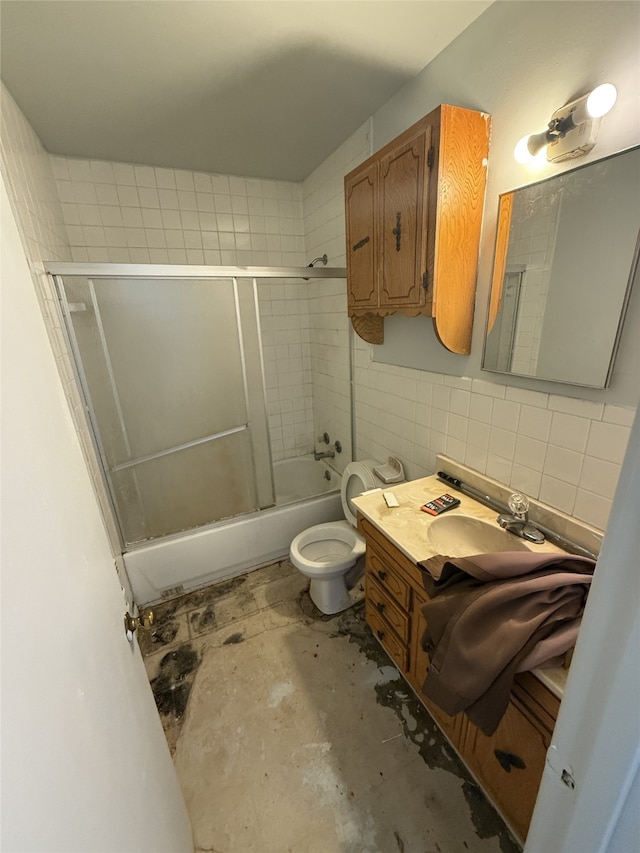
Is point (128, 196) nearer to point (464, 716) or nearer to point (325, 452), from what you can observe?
point (325, 452)

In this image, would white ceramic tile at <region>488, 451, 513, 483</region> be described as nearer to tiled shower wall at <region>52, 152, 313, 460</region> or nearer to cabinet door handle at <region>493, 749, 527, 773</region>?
cabinet door handle at <region>493, 749, 527, 773</region>

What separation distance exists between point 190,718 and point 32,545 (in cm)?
151

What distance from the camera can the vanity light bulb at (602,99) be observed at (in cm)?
89

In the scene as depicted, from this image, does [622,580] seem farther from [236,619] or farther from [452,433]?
[236,619]

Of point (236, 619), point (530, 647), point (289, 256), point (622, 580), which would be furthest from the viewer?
point (289, 256)

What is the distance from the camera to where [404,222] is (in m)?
1.36

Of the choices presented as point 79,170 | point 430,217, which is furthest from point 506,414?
point 79,170

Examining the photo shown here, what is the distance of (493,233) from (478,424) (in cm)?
72

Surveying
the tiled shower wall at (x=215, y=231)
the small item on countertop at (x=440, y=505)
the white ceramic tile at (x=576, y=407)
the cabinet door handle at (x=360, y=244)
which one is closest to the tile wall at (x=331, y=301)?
the tiled shower wall at (x=215, y=231)

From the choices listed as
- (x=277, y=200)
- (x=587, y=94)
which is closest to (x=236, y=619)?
(x=587, y=94)

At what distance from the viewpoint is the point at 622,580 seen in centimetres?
37

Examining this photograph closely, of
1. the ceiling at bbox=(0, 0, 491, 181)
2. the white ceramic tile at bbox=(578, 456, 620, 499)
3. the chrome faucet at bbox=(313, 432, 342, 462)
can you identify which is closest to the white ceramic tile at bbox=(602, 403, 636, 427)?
the white ceramic tile at bbox=(578, 456, 620, 499)

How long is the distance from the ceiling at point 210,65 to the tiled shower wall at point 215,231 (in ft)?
0.78

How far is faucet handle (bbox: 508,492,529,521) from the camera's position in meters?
1.24
